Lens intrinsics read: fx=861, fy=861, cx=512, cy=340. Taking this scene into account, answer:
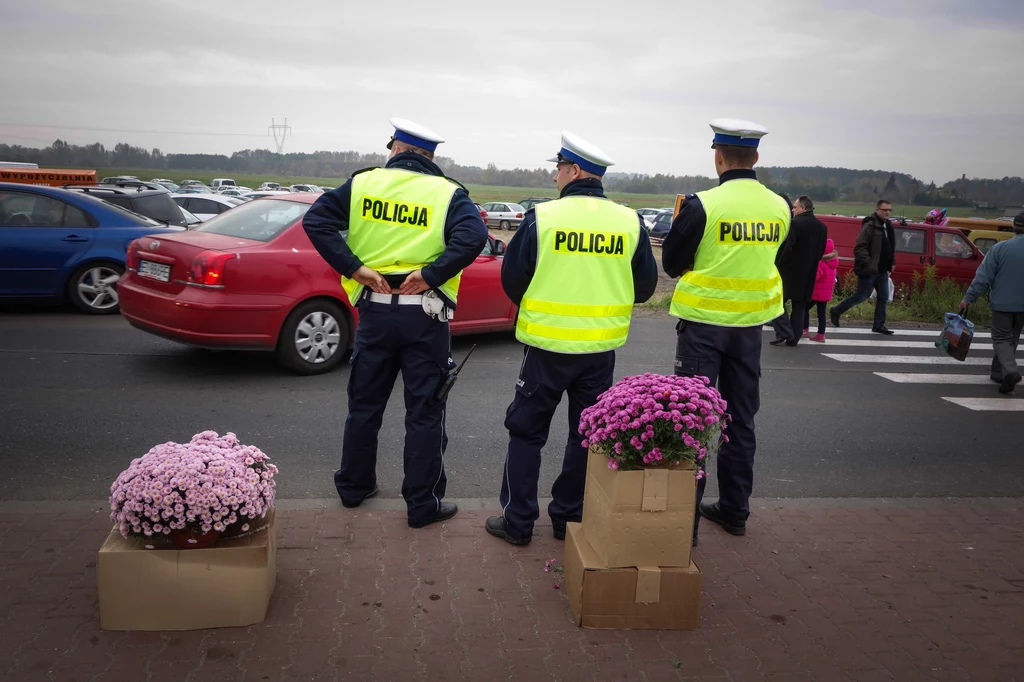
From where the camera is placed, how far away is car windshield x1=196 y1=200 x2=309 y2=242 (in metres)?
7.94

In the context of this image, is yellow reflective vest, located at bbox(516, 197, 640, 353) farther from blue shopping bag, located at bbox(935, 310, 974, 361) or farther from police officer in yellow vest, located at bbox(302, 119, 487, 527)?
blue shopping bag, located at bbox(935, 310, 974, 361)

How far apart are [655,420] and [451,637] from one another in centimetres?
118

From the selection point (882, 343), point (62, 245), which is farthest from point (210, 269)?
point (882, 343)

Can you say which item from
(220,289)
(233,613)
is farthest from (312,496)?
(220,289)

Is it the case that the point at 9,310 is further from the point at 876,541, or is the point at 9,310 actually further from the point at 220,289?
the point at 876,541

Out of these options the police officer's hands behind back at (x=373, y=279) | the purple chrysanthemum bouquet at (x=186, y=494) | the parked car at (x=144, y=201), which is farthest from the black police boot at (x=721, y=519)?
the parked car at (x=144, y=201)

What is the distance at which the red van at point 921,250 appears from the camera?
54.4 ft

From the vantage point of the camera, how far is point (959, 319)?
931 centimetres

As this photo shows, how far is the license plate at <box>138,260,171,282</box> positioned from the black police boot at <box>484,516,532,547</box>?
450 centimetres

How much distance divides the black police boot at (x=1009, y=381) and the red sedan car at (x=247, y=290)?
21.9 feet

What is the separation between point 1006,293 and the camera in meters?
8.70

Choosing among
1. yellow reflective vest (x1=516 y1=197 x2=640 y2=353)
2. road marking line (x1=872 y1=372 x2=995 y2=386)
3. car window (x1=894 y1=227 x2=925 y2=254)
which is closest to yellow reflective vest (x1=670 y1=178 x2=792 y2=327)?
yellow reflective vest (x1=516 y1=197 x2=640 y2=353)

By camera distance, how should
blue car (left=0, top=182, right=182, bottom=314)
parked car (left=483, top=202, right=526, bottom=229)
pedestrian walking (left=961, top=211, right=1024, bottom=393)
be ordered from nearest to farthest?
pedestrian walking (left=961, top=211, right=1024, bottom=393) < blue car (left=0, top=182, right=182, bottom=314) < parked car (left=483, top=202, right=526, bottom=229)

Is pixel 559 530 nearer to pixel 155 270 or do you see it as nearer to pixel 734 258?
pixel 734 258
